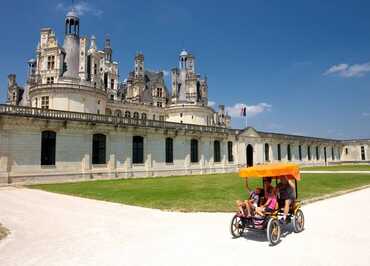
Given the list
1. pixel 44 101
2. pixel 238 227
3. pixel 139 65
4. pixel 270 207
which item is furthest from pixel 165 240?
pixel 139 65

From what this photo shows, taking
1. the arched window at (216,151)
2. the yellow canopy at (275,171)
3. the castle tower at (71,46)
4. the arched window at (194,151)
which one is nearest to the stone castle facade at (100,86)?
the castle tower at (71,46)

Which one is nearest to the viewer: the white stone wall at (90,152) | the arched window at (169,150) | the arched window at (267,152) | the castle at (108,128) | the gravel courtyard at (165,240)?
the gravel courtyard at (165,240)

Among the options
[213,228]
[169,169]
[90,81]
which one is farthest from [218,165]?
[213,228]

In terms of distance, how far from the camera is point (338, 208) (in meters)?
12.5

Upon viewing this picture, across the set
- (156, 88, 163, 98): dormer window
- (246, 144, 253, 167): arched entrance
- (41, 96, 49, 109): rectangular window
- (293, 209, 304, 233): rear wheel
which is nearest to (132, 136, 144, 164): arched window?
(41, 96, 49, 109): rectangular window

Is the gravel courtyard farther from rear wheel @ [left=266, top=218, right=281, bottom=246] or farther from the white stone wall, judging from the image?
the white stone wall

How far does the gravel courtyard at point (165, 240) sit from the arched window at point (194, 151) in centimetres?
2913

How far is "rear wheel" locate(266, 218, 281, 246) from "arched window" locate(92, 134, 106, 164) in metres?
25.3

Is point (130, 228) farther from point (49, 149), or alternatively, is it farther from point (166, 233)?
point (49, 149)

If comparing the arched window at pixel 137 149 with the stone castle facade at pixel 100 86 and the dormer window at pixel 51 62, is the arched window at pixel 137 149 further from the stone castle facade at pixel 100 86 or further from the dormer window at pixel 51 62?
the dormer window at pixel 51 62

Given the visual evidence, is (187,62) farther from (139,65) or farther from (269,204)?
(269,204)

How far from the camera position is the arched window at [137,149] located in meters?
34.3

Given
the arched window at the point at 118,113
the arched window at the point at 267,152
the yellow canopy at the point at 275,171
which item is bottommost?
the yellow canopy at the point at 275,171

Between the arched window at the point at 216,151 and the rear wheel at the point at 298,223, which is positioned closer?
the rear wheel at the point at 298,223
